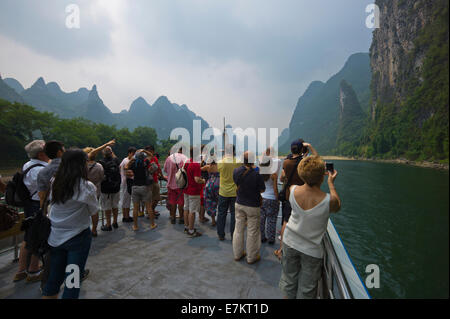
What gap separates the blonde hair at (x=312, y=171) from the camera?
181cm

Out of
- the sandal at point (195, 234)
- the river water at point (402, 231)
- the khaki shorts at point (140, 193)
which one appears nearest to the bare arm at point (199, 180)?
the sandal at point (195, 234)

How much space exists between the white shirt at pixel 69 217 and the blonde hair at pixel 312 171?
2002 millimetres

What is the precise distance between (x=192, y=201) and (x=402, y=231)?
1485 centimetres

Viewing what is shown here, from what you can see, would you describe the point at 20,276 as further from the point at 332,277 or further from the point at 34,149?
the point at 332,277

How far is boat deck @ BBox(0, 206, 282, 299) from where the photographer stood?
94.2 inches

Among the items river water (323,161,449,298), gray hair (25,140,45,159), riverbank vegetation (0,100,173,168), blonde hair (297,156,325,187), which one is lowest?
river water (323,161,449,298)

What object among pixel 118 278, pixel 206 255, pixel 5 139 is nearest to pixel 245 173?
pixel 206 255

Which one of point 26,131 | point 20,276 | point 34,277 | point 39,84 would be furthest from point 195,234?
point 39,84

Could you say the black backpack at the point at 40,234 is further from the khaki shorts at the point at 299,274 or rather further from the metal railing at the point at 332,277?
the metal railing at the point at 332,277

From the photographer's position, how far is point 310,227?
1811 mm

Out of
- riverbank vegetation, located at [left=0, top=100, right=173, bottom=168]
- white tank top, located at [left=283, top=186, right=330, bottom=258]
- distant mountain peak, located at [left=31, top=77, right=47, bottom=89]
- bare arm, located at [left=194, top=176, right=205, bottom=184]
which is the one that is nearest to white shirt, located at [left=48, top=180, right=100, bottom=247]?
white tank top, located at [left=283, top=186, right=330, bottom=258]

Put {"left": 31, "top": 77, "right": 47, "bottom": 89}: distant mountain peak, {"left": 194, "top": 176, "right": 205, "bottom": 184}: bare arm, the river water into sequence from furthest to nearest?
{"left": 31, "top": 77, "right": 47, "bottom": 89}: distant mountain peak
{"left": 194, "top": 176, "right": 205, "bottom": 184}: bare arm
the river water

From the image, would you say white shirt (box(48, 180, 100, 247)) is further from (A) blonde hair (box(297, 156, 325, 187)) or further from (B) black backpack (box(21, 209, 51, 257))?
(A) blonde hair (box(297, 156, 325, 187))

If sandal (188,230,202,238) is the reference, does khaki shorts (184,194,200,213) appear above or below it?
above
